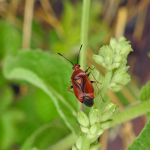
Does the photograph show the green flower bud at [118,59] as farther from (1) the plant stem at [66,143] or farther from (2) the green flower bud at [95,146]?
(1) the plant stem at [66,143]

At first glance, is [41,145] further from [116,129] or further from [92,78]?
[116,129]

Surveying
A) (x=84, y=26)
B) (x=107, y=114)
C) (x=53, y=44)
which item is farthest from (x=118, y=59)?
(x=53, y=44)

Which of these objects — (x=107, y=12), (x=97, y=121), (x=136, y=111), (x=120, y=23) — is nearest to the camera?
(x=97, y=121)

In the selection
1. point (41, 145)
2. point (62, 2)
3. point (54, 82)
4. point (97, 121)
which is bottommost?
point (97, 121)

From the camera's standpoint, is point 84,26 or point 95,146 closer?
point 95,146

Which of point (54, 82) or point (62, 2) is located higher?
point (62, 2)

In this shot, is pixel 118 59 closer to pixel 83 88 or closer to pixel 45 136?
pixel 83 88

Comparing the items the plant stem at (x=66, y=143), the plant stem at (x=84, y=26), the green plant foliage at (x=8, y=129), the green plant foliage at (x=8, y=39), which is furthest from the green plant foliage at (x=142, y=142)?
the green plant foliage at (x=8, y=39)

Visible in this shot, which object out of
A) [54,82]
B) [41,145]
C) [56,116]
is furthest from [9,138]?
[54,82]
